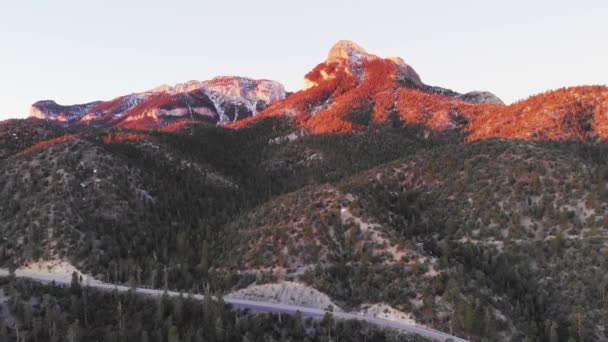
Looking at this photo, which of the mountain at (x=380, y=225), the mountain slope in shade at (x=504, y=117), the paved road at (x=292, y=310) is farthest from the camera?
the mountain slope in shade at (x=504, y=117)

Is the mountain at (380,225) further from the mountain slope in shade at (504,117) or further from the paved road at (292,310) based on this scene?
the paved road at (292,310)

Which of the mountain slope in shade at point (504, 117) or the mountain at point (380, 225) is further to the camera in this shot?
the mountain slope in shade at point (504, 117)

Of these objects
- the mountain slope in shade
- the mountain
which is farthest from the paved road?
the mountain slope in shade

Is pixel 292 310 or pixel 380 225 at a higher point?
pixel 380 225

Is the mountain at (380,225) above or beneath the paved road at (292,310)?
above

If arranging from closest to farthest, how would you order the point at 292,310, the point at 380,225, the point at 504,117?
the point at 292,310
the point at 380,225
the point at 504,117

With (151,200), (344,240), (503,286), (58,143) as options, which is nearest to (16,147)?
(58,143)

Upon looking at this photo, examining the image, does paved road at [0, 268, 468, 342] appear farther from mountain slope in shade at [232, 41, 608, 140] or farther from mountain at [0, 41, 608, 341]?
mountain slope in shade at [232, 41, 608, 140]

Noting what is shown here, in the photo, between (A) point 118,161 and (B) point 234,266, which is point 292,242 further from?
(A) point 118,161

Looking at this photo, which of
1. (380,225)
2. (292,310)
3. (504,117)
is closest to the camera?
(292,310)

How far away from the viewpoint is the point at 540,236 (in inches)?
3164

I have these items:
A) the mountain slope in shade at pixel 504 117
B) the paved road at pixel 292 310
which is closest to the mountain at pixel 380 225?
the mountain slope in shade at pixel 504 117

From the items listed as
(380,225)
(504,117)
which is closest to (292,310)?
(380,225)

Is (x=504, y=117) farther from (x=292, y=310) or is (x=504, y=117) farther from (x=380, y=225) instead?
(x=292, y=310)
